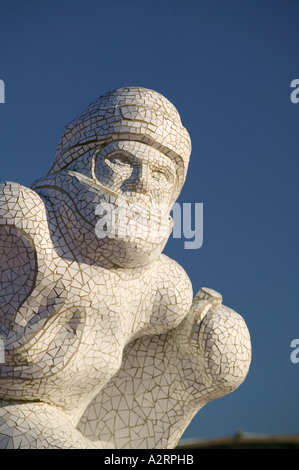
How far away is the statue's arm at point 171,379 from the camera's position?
852 centimetres

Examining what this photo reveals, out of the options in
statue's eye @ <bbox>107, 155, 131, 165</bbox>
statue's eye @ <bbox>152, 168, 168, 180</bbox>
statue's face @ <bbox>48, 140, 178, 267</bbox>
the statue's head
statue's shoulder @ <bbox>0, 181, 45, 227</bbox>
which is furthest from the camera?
statue's eye @ <bbox>152, 168, 168, 180</bbox>

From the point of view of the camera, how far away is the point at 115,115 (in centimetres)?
791

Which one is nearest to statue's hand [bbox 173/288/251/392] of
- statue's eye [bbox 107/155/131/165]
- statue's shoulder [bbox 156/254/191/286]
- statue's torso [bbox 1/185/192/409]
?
statue's shoulder [bbox 156/254/191/286]

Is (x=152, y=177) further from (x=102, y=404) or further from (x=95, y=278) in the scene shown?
(x=102, y=404)

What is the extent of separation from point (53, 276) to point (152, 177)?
1530 millimetres

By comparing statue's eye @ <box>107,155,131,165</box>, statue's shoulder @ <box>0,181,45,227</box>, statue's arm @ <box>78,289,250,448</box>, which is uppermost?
statue's eye @ <box>107,155,131,165</box>

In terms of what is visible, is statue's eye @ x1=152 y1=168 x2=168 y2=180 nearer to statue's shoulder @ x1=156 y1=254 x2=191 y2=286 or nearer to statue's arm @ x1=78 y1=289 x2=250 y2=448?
statue's shoulder @ x1=156 y1=254 x2=191 y2=286

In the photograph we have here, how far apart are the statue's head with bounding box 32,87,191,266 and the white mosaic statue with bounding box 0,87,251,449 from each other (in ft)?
0.04

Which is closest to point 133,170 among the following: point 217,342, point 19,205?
→ point 19,205

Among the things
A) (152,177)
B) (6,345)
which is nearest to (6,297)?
(6,345)

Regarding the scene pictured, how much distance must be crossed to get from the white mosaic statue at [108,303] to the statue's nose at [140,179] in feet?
0.04

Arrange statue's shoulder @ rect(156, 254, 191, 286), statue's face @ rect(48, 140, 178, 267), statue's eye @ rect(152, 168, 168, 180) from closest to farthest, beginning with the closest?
1. statue's face @ rect(48, 140, 178, 267)
2. statue's eye @ rect(152, 168, 168, 180)
3. statue's shoulder @ rect(156, 254, 191, 286)

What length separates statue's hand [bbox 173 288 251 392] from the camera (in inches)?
333

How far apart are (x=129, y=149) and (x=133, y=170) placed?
215mm
